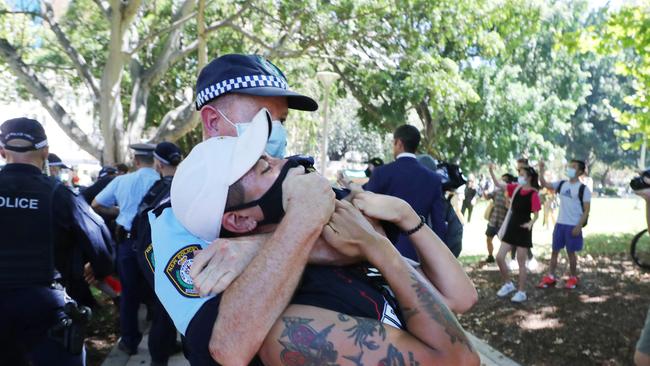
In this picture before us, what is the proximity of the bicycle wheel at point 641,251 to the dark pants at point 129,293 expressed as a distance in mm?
9111

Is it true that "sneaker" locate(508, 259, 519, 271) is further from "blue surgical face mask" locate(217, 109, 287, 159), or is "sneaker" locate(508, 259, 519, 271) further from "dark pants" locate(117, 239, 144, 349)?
"blue surgical face mask" locate(217, 109, 287, 159)

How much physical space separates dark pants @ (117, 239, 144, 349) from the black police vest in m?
2.47

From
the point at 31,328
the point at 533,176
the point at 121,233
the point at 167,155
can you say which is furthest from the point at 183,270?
the point at 533,176

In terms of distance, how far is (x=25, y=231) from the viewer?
3051mm

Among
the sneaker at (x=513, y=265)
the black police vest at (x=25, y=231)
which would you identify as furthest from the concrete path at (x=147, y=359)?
the sneaker at (x=513, y=265)

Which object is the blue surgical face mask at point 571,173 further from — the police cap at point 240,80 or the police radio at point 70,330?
the police cap at point 240,80

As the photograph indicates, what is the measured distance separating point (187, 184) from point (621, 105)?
64.6m

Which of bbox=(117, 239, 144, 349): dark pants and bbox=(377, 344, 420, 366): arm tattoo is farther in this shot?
bbox=(117, 239, 144, 349): dark pants

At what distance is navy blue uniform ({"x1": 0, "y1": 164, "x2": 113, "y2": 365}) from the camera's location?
294 centimetres

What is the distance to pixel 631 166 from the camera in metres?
63.2

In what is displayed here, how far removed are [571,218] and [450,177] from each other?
383 centimetres

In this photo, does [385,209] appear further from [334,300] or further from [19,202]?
[19,202]

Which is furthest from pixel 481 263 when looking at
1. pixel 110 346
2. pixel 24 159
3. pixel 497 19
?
pixel 24 159

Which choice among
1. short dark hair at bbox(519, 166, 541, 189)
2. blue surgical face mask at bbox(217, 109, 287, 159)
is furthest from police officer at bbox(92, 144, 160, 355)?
short dark hair at bbox(519, 166, 541, 189)
